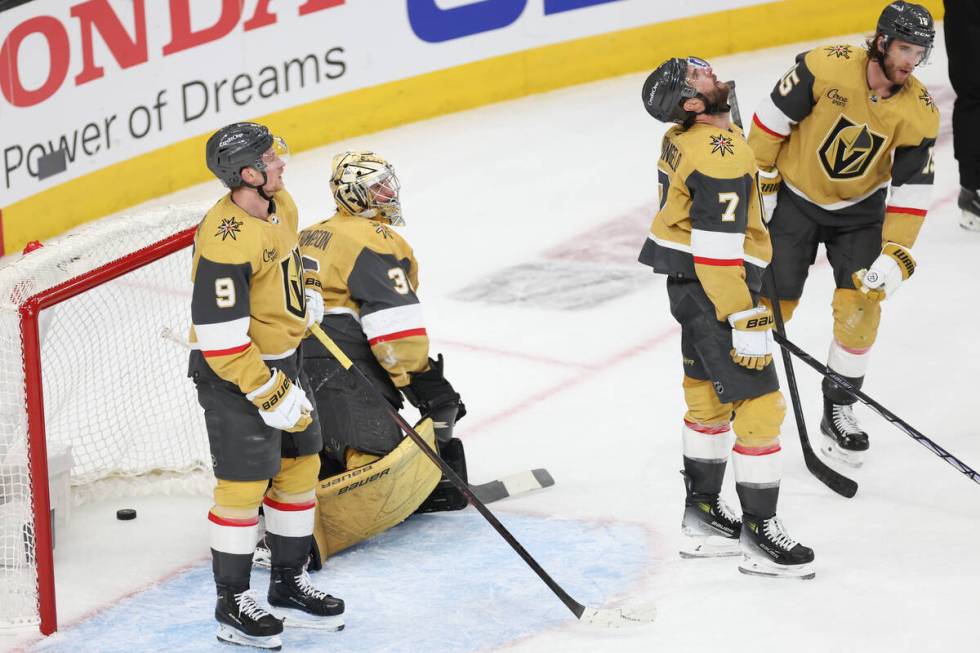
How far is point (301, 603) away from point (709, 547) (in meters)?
1.11

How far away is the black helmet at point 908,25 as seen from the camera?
14.4ft

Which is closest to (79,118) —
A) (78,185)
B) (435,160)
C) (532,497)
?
(78,185)

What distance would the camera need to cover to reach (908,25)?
439 centimetres

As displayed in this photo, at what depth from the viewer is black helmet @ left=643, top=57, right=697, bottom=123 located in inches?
155

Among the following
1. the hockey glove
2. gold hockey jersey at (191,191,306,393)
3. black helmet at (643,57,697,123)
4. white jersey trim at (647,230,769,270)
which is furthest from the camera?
the hockey glove

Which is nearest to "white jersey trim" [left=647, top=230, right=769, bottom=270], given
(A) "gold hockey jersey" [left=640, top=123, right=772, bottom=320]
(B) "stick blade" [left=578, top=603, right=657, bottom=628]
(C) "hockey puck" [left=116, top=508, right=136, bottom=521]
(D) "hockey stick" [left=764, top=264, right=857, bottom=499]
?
(A) "gold hockey jersey" [left=640, top=123, right=772, bottom=320]

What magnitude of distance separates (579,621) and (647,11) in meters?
5.47

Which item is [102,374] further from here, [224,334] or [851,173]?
[851,173]

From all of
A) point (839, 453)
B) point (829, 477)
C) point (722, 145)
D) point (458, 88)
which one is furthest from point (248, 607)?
point (458, 88)

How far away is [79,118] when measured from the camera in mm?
7004

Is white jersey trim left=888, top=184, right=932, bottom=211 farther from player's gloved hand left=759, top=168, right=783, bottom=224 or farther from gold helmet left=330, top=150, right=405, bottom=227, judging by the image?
gold helmet left=330, top=150, right=405, bottom=227

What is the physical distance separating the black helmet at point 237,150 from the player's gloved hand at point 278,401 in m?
0.47

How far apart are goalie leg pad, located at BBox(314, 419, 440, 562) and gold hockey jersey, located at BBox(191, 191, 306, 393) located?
2.04ft

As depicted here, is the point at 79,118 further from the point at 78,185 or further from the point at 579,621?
the point at 579,621
